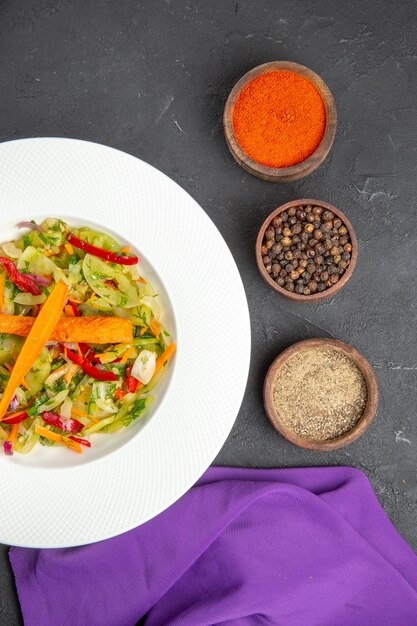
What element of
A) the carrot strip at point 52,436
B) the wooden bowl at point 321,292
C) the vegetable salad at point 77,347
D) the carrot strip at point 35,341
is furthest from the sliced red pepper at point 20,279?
the wooden bowl at point 321,292

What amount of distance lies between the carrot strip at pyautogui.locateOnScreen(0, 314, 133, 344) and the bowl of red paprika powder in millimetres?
898

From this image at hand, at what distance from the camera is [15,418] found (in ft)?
7.58

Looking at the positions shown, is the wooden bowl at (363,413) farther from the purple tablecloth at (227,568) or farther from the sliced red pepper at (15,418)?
the sliced red pepper at (15,418)

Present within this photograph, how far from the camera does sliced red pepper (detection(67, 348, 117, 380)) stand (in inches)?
90.2

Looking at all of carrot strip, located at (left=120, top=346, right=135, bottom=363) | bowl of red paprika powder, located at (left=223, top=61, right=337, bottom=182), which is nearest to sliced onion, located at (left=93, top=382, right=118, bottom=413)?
carrot strip, located at (left=120, top=346, right=135, bottom=363)

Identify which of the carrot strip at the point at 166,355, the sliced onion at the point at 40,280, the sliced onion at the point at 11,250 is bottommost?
the carrot strip at the point at 166,355

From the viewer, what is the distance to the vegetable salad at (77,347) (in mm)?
2293

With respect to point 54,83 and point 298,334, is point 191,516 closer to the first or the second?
point 298,334

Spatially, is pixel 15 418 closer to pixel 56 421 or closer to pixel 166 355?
pixel 56 421

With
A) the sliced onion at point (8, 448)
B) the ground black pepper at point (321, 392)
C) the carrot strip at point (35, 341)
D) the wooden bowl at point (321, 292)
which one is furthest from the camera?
the ground black pepper at point (321, 392)

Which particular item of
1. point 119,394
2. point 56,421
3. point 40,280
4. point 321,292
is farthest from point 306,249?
point 56,421

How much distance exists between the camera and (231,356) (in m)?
2.29

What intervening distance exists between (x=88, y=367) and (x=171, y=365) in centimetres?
31

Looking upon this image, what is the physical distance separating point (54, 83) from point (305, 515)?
2206 mm
